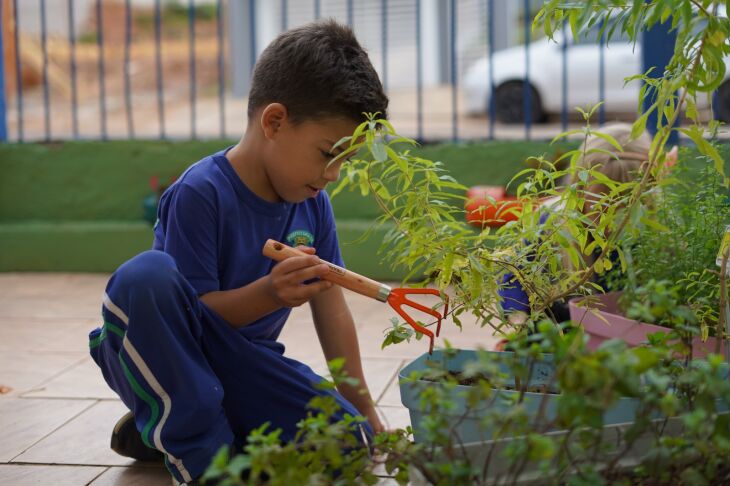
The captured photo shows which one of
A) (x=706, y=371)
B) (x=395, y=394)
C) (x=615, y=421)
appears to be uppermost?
(x=706, y=371)

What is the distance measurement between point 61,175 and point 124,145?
369mm

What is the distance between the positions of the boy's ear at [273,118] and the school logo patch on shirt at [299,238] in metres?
0.25

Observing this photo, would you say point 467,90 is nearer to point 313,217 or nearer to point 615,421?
point 313,217

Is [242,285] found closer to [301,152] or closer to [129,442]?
[301,152]

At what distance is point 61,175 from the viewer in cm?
500

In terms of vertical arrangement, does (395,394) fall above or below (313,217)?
below

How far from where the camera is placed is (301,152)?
2.01 meters

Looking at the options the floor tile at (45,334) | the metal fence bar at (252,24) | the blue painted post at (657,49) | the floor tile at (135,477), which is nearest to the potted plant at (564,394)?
the floor tile at (135,477)

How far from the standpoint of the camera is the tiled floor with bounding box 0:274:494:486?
2.18 meters

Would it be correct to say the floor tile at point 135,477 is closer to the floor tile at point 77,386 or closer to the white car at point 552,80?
the floor tile at point 77,386

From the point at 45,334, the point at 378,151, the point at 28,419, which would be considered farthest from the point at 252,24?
the point at 378,151

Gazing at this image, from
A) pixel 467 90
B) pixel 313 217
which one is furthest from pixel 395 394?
pixel 467 90

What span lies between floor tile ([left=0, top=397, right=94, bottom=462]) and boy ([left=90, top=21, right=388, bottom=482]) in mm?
300

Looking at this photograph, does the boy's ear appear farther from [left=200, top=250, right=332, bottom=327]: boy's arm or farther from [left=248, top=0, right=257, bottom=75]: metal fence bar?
[left=248, top=0, right=257, bottom=75]: metal fence bar
